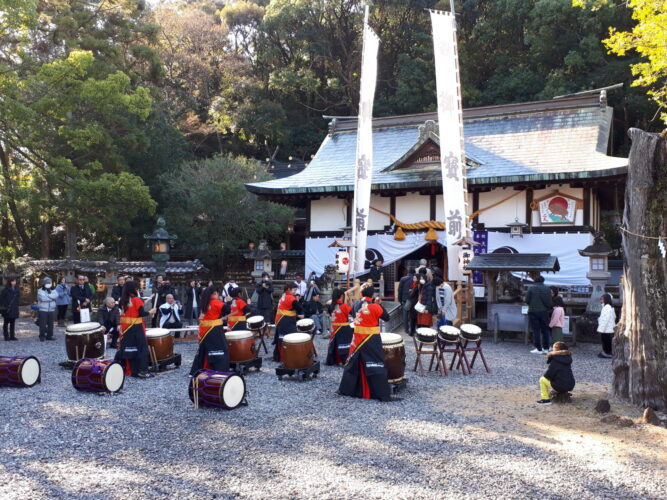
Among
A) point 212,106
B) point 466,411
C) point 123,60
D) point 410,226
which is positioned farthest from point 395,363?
point 212,106

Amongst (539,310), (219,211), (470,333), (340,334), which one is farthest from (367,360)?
(219,211)

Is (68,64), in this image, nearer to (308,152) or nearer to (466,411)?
(466,411)

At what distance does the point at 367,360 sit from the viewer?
7785 millimetres

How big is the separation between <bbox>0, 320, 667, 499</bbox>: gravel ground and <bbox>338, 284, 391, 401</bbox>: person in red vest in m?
0.23

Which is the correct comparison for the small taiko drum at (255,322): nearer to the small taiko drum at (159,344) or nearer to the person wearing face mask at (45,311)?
the small taiko drum at (159,344)

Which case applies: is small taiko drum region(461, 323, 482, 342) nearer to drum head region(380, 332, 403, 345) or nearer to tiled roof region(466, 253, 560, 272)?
drum head region(380, 332, 403, 345)

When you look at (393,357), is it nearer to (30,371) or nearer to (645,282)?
(645,282)

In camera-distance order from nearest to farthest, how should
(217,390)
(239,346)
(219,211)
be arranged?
1. (217,390)
2. (239,346)
3. (219,211)

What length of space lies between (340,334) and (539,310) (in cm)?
426

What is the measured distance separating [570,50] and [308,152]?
1507 cm

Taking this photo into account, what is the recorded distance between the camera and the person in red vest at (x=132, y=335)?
29.5ft

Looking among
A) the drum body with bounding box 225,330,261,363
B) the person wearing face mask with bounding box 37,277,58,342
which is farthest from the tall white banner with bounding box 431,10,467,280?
the person wearing face mask with bounding box 37,277,58,342

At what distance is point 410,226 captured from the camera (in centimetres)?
A: 1972

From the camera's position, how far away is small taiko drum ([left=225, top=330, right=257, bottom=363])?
9281 millimetres
